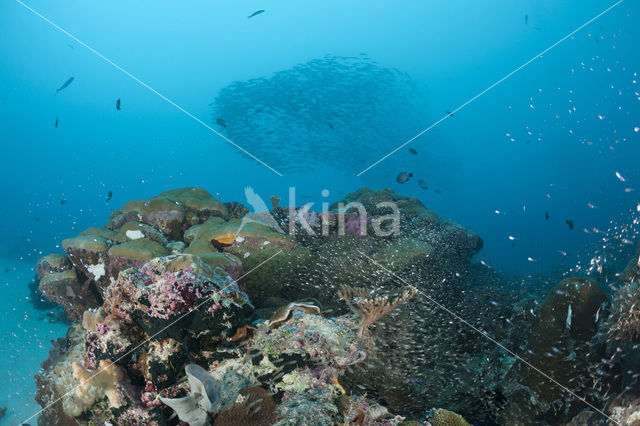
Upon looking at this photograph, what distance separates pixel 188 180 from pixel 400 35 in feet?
274

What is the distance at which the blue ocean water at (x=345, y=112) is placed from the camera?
4638 cm

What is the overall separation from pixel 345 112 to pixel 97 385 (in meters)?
43.0

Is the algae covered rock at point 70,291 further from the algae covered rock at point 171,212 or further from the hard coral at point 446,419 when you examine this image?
the hard coral at point 446,419

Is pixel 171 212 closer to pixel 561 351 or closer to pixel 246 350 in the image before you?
pixel 246 350

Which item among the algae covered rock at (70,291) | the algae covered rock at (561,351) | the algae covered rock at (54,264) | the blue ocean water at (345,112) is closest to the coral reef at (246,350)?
the algae covered rock at (561,351)

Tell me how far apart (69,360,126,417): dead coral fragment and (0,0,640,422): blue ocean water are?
30.3 meters

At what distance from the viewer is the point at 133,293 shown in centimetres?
374

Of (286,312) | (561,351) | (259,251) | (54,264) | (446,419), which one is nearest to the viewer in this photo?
(446,419)

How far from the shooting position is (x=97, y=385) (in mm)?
3500

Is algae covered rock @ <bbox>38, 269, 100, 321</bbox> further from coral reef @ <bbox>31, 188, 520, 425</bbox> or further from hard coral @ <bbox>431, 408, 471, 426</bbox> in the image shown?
hard coral @ <bbox>431, 408, 471, 426</bbox>

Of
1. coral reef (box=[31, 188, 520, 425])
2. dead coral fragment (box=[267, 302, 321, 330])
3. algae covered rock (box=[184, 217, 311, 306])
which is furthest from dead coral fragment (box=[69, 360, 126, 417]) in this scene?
algae covered rock (box=[184, 217, 311, 306])

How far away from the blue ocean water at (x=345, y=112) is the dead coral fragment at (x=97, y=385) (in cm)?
3029

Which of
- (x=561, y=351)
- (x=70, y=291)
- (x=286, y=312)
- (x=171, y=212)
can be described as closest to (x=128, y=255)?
(x=70, y=291)

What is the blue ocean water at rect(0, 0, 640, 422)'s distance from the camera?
46.4 m
